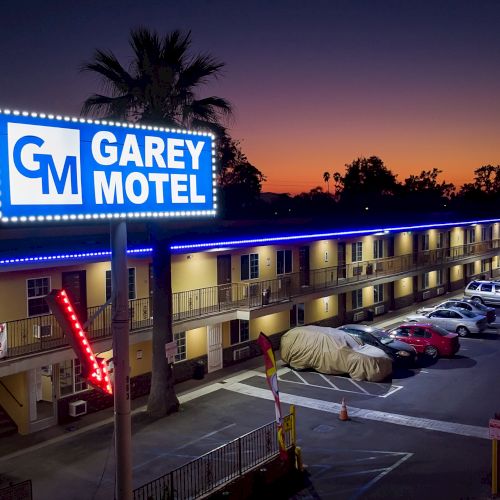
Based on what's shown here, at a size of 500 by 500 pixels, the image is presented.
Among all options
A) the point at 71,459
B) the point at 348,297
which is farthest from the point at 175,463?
the point at 348,297

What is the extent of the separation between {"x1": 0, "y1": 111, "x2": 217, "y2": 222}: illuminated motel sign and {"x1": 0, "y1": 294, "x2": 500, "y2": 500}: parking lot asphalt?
771 centimetres

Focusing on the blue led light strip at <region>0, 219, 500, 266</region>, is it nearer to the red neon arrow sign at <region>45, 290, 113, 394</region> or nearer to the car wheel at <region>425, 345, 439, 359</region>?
the car wheel at <region>425, 345, 439, 359</region>

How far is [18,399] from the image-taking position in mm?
18797

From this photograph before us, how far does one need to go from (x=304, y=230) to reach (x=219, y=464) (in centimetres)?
1772

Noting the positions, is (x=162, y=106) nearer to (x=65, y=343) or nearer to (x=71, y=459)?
(x=65, y=343)

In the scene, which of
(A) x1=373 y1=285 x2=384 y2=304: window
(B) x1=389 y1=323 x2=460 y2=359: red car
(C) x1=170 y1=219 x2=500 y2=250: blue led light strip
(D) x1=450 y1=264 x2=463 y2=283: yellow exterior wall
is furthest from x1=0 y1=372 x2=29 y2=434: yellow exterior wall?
(D) x1=450 y1=264 x2=463 y2=283: yellow exterior wall

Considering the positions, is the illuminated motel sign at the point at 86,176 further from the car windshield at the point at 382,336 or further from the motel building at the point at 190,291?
the car windshield at the point at 382,336

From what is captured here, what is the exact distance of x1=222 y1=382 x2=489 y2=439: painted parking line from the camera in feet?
60.1

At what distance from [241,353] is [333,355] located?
15.4 feet

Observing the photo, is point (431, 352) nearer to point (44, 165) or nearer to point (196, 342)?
point (196, 342)

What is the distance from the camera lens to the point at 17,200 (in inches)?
359

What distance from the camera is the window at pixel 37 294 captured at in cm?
1931

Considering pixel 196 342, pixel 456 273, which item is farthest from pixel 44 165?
pixel 456 273

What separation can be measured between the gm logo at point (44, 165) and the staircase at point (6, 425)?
1185cm
